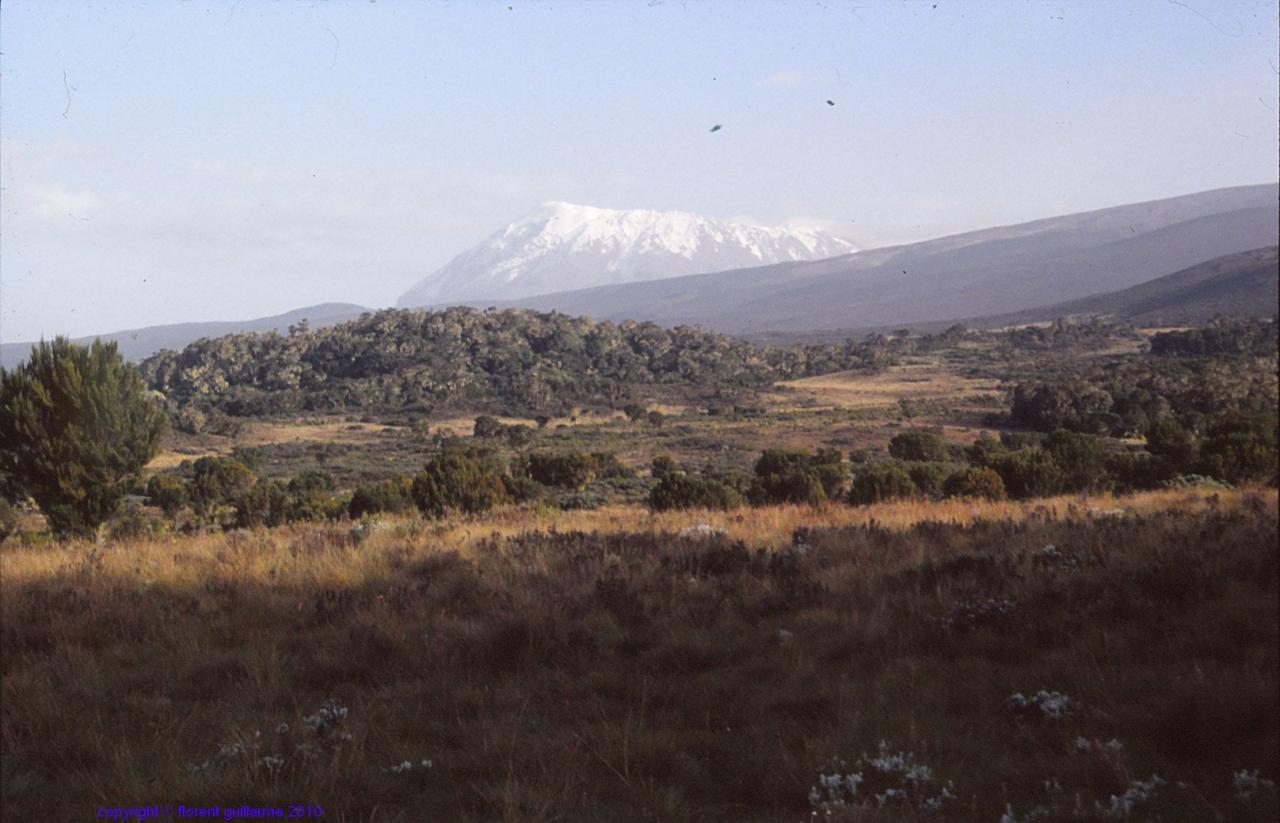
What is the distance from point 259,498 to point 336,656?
77.9 feet

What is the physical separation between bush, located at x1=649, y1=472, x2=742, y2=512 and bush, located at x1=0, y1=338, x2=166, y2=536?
33.8 feet

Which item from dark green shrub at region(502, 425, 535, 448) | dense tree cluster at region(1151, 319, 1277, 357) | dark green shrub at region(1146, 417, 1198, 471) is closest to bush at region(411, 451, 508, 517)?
dark green shrub at region(1146, 417, 1198, 471)

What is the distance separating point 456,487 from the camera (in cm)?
2106

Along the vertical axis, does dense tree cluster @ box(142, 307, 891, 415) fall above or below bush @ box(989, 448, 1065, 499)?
above

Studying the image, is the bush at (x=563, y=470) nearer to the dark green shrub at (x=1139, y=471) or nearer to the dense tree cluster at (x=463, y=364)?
the dark green shrub at (x=1139, y=471)

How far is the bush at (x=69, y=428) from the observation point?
13.9 metres

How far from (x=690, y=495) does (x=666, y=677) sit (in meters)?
14.4

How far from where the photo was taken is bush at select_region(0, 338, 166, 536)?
13891 millimetres

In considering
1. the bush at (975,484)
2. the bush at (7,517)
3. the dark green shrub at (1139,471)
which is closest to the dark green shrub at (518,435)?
the bush at (7,517)

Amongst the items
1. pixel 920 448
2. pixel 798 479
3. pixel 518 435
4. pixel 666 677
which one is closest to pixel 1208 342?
pixel 920 448

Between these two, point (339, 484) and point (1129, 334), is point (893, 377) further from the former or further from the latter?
point (339, 484)

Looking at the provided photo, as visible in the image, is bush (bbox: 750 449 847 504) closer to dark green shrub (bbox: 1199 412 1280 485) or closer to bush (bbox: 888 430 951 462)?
→ bush (bbox: 888 430 951 462)

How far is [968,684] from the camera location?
4387mm

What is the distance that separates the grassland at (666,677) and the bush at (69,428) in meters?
7.07
